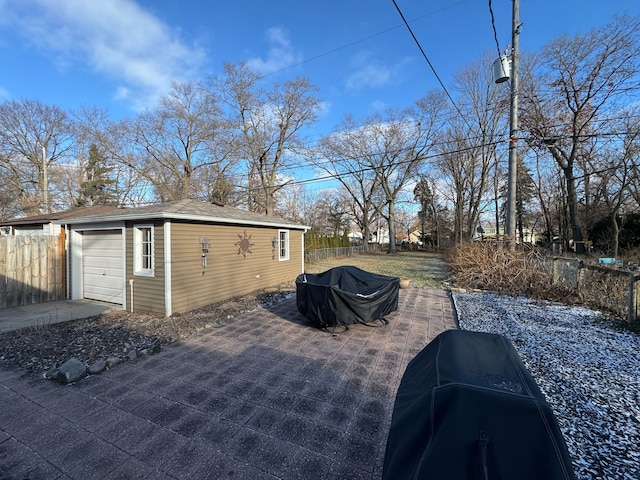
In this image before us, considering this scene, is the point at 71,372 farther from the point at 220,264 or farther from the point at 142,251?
the point at 220,264

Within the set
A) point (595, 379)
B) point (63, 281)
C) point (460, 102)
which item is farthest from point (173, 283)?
point (460, 102)

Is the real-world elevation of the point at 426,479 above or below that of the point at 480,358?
below

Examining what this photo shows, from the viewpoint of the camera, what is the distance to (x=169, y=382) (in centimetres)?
324

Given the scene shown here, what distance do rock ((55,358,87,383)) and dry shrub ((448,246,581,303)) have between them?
9212 millimetres

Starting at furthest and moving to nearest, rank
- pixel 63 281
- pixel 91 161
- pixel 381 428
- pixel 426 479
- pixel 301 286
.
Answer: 1. pixel 91 161
2. pixel 63 281
3. pixel 301 286
4. pixel 381 428
5. pixel 426 479

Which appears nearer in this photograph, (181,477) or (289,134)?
(181,477)

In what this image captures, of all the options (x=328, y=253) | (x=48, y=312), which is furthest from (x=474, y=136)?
(x=48, y=312)

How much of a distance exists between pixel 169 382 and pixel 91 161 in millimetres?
23393

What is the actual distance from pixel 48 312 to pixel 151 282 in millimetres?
2341

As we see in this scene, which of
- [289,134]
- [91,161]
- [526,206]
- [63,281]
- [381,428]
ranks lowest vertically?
[381,428]

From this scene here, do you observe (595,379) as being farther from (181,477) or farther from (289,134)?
(289,134)

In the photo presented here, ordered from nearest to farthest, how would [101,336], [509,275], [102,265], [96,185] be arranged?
[101,336] → [102,265] → [509,275] → [96,185]

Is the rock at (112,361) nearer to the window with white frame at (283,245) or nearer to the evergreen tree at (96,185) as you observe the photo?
the window with white frame at (283,245)

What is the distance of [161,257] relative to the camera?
19.0 feet
